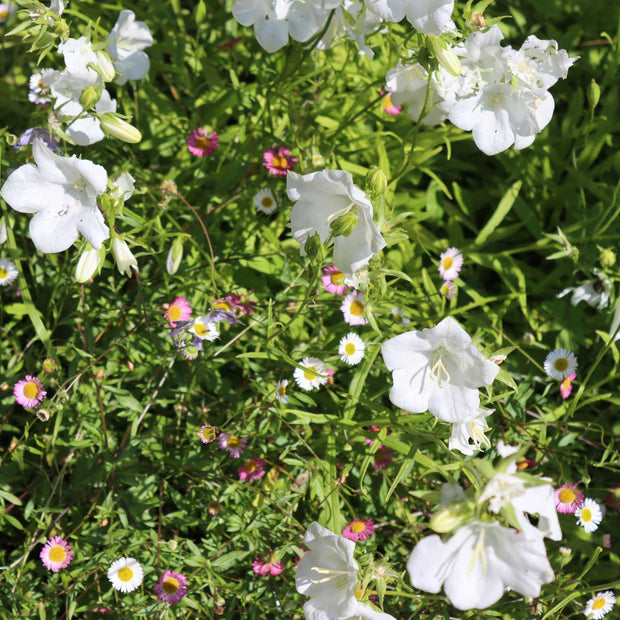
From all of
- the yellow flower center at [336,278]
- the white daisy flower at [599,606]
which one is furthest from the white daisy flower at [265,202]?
the white daisy flower at [599,606]

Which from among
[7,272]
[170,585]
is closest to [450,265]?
[170,585]

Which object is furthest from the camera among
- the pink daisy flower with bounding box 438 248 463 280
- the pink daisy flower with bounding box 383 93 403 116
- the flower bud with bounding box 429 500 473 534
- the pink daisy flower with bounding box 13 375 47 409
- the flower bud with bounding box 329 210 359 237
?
the pink daisy flower with bounding box 383 93 403 116

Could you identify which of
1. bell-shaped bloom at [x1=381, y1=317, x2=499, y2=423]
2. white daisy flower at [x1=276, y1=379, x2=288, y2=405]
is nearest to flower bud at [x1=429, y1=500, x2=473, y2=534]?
bell-shaped bloom at [x1=381, y1=317, x2=499, y2=423]

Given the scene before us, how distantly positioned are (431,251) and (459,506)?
162 cm

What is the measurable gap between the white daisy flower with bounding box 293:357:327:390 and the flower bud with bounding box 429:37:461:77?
0.99m

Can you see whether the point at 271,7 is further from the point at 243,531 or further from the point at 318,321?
the point at 243,531

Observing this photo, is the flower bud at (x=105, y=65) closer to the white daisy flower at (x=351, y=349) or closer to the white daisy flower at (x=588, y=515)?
the white daisy flower at (x=351, y=349)

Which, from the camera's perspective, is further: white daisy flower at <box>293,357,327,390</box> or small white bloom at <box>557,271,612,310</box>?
small white bloom at <box>557,271,612,310</box>

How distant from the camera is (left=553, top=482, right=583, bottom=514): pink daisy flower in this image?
221 centimetres

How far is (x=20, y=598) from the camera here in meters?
2.06

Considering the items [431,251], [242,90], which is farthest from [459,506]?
[242,90]

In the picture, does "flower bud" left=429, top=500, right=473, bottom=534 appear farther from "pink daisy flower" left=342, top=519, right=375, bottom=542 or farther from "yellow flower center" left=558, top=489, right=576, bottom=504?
"yellow flower center" left=558, top=489, right=576, bottom=504

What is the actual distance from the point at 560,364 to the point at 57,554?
183cm

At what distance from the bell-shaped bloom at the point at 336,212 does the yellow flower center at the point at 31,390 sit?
1.04 meters
